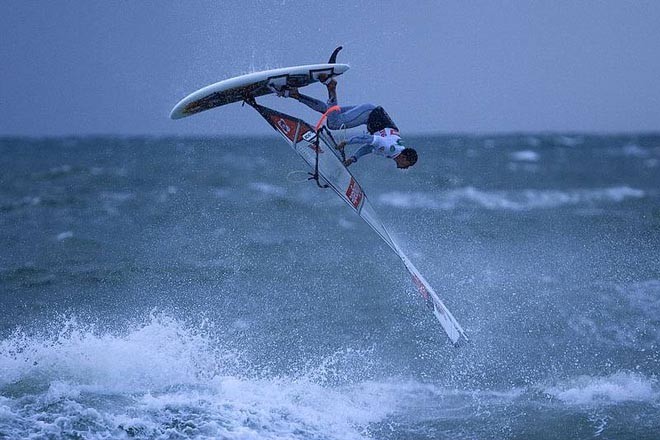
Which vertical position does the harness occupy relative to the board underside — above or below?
below

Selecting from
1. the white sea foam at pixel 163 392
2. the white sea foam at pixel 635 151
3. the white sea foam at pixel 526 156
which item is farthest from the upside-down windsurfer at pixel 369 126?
the white sea foam at pixel 635 151

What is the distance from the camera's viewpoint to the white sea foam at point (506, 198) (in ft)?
70.1

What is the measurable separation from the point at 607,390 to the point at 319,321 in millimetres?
3566

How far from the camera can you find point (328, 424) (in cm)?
786

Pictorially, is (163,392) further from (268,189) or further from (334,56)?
(268,189)

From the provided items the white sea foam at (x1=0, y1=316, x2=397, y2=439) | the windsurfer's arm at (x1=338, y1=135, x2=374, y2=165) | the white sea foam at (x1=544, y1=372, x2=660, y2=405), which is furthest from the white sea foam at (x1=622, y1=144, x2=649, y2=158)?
the white sea foam at (x1=0, y1=316, x2=397, y2=439)

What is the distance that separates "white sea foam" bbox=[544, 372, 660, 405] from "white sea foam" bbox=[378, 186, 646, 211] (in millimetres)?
11563

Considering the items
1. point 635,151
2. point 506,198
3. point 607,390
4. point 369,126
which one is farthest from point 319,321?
point 635,151

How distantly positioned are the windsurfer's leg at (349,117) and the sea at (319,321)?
2.19m

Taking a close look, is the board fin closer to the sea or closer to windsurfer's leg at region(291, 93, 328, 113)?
A: windsurfer's leg at region(291, 93, 328, 113)

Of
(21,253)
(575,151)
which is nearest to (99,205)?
(21,253)

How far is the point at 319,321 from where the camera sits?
1089cm

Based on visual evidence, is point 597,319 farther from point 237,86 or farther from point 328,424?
point 237,86

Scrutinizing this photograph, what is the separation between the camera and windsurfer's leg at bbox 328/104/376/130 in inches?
344
